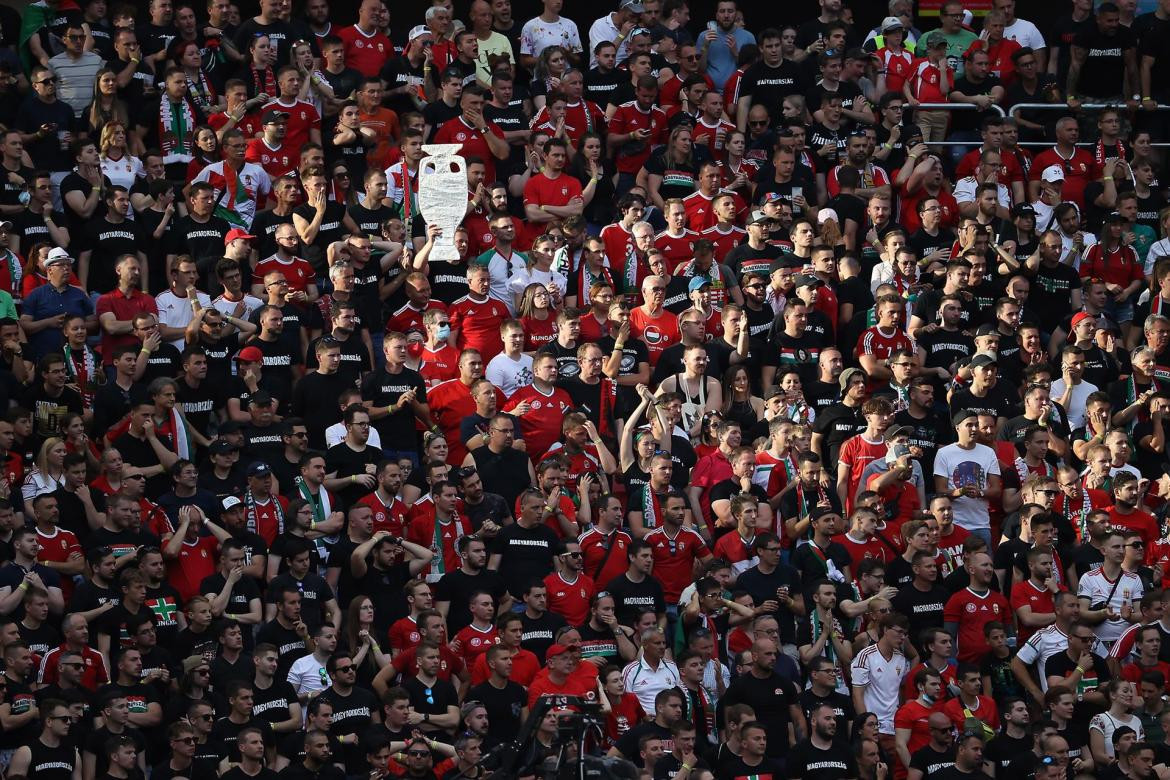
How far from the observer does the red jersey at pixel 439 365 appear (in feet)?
53.5

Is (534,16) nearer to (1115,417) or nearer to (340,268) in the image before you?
(340,268)

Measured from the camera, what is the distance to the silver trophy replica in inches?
679

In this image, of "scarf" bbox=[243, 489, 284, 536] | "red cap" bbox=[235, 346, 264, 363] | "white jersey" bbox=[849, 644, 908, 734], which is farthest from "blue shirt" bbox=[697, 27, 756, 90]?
"scarf" bbox=[243, 489, 284, 536]

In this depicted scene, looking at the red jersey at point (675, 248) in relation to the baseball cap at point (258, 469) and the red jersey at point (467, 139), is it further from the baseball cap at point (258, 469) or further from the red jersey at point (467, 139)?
the baseball cap at point (258, 469)

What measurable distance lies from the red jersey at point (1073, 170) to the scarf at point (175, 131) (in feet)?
25.1

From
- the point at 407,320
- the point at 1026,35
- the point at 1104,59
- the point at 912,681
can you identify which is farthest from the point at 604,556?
the point at 1104,59

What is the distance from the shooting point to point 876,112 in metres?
19.4

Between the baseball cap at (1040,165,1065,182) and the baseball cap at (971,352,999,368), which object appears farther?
the baseball cap at (1040,165,1065,182)

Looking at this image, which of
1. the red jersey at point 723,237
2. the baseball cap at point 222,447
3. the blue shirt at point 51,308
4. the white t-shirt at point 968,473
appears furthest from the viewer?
the red jersey at point 723,237

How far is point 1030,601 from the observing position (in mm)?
15469

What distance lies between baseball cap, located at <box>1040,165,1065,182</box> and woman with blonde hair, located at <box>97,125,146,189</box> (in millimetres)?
8167

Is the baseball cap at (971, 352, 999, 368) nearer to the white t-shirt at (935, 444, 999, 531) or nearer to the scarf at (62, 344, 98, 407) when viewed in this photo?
the white t-shirt at (935, 444, 999, 531)

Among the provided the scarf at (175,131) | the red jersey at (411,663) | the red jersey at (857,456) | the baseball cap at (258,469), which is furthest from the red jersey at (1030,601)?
the scarf at (175,131)

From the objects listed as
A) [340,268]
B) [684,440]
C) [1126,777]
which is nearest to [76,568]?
[340,268]
